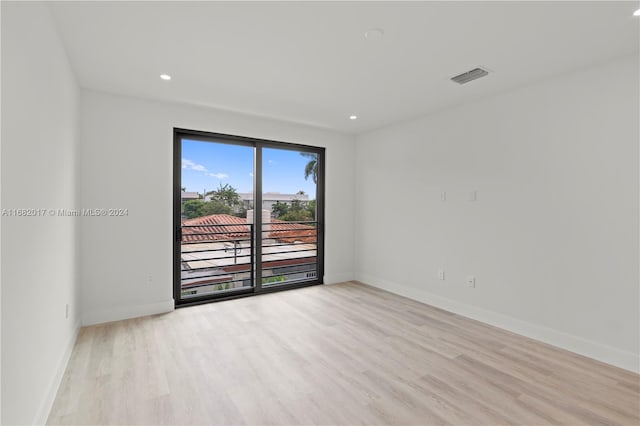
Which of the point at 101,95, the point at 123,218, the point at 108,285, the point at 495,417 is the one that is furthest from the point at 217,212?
the point at 495,417

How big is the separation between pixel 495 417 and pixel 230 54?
3127 millimetres

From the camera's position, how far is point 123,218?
11.4 ft

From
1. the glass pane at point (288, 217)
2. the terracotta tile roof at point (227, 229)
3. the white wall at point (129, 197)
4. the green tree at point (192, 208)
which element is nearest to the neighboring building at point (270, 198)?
the glass pane at point (288, 217)

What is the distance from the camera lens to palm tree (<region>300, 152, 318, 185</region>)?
16.4ft

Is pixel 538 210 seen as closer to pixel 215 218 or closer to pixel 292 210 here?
pixel 292 210

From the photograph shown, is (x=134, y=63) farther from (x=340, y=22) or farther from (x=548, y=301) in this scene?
(x=548, y=301)

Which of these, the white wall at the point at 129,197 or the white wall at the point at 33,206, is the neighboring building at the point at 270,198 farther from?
the white wall at the point at 33,206

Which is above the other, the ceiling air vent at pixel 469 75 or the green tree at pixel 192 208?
the ceiling air vent at pixel 469 75

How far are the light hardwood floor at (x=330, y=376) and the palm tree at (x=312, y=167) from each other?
233cm

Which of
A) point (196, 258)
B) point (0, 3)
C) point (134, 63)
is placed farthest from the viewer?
point (196, 258)

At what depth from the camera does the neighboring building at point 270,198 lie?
4406 millimetres

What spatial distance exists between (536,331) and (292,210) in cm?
333

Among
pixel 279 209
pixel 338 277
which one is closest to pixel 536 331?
pixel 338 277

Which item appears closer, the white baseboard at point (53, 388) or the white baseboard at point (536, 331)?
the white baseboard at point (53, 388)
